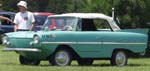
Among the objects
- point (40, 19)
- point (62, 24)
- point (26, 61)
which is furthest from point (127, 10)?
point (40, 19)

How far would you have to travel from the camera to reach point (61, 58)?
1484cm

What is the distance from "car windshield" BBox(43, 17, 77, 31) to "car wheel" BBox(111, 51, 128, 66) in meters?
1.61

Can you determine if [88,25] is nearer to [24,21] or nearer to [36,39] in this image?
[24,21]

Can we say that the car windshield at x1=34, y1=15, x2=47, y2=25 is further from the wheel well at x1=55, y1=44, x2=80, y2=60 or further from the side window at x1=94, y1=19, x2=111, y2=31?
the wheel well at x1=55, y1=44, x2=80, y2=60

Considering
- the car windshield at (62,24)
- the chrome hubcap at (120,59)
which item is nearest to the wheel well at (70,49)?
the car windshield at (62,24)

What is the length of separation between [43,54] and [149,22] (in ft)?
30.4

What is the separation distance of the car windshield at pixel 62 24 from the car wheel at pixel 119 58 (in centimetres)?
161

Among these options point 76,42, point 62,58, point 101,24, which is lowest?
point 62,58

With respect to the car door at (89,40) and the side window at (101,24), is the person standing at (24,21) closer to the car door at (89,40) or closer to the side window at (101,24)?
the car door at (89,40)

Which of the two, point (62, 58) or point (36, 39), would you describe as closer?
point (36, 39)

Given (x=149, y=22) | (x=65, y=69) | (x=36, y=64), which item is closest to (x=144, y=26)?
(x=149, y=22)

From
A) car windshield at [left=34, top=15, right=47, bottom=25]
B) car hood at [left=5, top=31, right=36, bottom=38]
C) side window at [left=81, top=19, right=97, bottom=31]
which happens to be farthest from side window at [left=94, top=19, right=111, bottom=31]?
car windshield at [left=34, top=15, right=47, bottom=25]

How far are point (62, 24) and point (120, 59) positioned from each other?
6.80ft

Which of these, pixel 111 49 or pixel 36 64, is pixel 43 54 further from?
pixel 111 49
